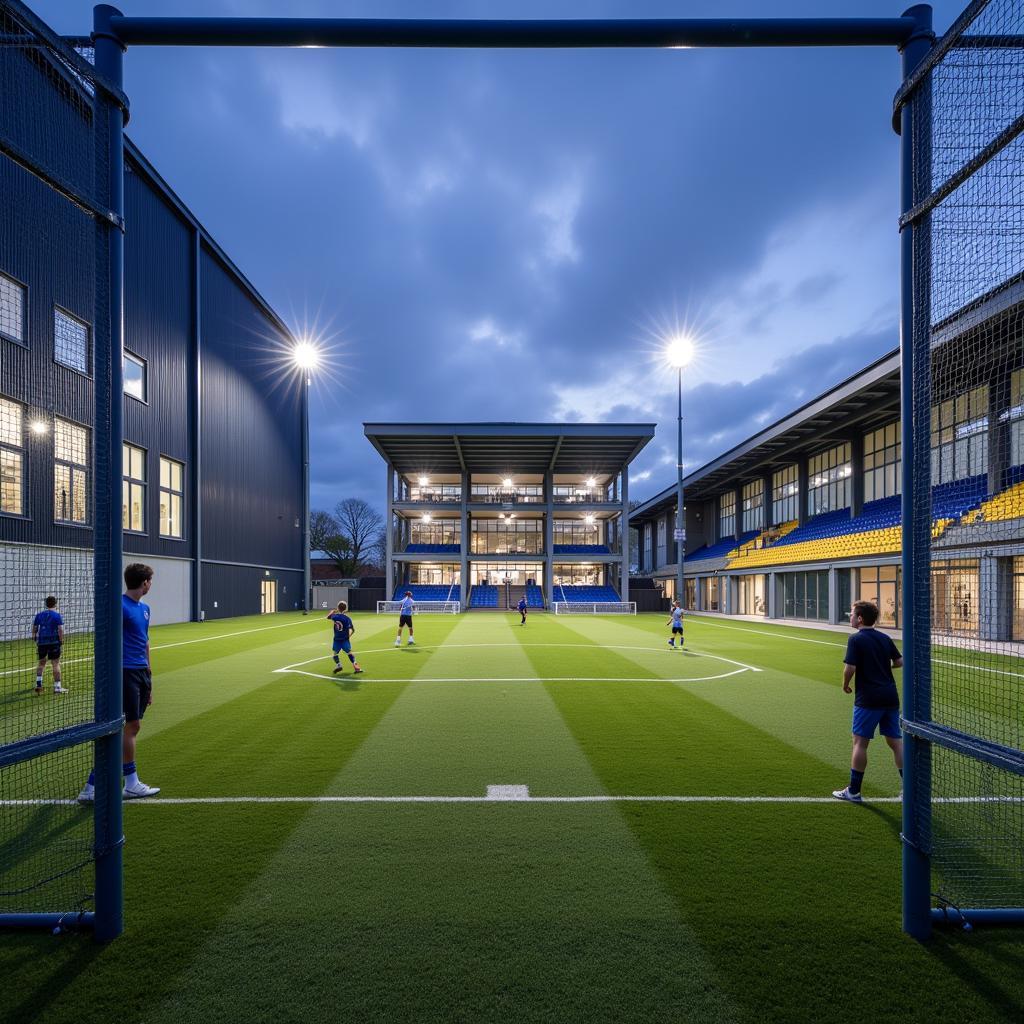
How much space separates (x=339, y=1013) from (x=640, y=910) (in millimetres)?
2021

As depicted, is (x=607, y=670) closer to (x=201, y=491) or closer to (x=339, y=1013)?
(x=339, y=1013)

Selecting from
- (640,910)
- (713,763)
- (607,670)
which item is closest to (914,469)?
(640,910)

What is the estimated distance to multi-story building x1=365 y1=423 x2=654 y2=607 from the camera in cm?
4562

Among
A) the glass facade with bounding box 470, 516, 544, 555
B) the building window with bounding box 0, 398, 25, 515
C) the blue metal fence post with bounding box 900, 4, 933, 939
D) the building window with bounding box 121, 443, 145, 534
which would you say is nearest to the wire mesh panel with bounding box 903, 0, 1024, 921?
the blue metal fence post with bounding box 900, 4, 933, 939

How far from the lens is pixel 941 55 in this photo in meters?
3.65

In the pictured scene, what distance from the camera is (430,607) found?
45.4 meters

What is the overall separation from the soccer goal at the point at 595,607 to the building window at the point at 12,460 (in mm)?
33610

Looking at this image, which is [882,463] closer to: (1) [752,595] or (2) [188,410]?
(1) [752,595]

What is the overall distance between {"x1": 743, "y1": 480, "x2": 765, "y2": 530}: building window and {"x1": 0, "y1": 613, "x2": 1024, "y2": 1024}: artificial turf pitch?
39664 millimetres

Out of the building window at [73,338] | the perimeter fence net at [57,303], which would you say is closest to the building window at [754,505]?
the perimeter fence net at [57,303]

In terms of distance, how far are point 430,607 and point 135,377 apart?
1011 inches

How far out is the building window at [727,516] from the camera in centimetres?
5125

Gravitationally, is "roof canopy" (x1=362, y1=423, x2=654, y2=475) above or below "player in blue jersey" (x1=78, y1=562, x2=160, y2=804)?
above

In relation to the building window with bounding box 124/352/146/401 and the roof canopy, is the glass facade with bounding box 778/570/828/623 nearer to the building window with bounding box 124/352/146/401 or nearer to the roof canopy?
the roof canopy
